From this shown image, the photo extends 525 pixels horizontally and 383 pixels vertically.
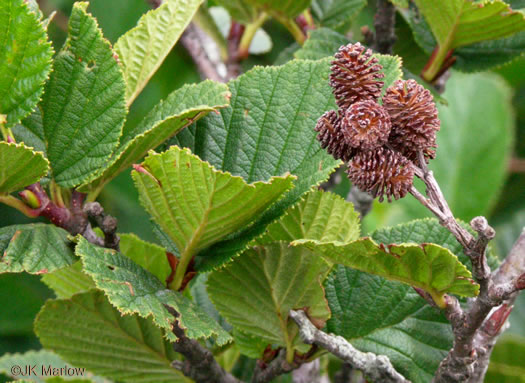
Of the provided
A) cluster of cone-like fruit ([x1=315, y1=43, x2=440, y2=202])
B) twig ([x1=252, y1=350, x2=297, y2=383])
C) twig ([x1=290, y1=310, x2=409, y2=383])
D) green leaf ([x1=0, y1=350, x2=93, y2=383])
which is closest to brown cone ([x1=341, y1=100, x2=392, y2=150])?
cluster of cone-like fruit ([x1=315, y1=43, x2=440, y2=202])

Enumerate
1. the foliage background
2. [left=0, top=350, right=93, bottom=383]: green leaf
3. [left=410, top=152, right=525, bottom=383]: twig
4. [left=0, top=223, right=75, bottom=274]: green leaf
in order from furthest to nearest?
1. the foliage background
2. [left=0, top=350, right=93, bottom=383]: green leaf
3. [left=0, top=223, right=75, bottom=274]: green leaf
4. [left=410, top=152, right=525, bottom=383]: twig

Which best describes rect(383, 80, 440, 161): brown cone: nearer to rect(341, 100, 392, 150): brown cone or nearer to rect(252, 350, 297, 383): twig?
rect(341, 100, 392, 150): brown cone

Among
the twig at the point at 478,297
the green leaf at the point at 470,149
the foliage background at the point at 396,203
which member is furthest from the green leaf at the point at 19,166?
the green leaf at the point at 470,149

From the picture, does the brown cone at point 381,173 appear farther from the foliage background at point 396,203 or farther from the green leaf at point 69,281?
the foliage background at point 396,203

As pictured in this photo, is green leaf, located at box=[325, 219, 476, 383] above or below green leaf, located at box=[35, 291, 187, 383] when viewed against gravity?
below

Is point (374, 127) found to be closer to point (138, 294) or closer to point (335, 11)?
point (138, 294)
